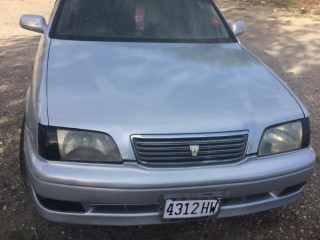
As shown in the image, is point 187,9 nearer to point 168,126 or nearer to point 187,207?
point 168,126

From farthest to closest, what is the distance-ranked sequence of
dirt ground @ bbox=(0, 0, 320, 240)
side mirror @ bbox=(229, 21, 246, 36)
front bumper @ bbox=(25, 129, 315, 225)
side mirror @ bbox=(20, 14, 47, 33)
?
side mirror @ bbox=(229, 21, 246, 36) < side mirror @ bbox=(20, 14, 47, 33) < dirt ground @ bbox=(0, 0, 320, 240) < front bumper @ bbox=(25, 129, 315, 225)

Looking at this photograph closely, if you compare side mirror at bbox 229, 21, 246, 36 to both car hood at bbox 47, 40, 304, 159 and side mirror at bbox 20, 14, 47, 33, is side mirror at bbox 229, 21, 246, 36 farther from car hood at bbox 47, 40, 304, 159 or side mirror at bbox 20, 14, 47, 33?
side mirror at bbox 20, 14, 47, 33

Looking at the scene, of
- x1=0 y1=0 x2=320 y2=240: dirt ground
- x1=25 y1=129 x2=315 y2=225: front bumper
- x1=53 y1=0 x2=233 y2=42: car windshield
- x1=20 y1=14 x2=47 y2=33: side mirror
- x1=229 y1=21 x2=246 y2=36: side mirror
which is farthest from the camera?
x1=229 y1=21 x2=246 y2=36: side mirror

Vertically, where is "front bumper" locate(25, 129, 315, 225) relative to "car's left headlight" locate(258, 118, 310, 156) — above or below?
below

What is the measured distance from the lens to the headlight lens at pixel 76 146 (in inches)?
78.8

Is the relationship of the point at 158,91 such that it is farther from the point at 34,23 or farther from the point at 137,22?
the point at 34,23

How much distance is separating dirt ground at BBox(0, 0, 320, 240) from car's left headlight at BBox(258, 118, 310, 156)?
0.67 m

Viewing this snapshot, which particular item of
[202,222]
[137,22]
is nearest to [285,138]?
[202,222]

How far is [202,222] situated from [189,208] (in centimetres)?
64

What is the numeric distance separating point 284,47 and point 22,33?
17.0ft

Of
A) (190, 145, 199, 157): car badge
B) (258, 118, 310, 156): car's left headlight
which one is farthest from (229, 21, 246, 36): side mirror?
(190, 145, 199, 157): car badge

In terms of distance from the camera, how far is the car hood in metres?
2.03

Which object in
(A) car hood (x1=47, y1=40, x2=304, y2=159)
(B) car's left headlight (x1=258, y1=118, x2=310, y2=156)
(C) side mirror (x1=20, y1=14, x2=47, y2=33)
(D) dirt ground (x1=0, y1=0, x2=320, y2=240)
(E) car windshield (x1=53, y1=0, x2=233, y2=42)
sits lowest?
(D) dirt ground (x1=0, y1=0, x2=320, y2=240)

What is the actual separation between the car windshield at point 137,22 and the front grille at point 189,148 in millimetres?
1227
